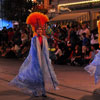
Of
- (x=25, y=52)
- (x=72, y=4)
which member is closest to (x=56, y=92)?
(x=25, y=52)

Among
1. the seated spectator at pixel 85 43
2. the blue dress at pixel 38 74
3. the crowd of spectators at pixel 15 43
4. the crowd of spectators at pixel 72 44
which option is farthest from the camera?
the crowd of spectators at pixel 15 43

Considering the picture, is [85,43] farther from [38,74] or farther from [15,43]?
[38,74]

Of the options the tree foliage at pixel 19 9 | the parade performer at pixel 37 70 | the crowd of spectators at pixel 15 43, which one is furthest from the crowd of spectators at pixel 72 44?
the tree foliage at pixel 19 9

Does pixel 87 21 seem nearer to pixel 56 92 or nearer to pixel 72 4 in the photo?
pixel 72 4

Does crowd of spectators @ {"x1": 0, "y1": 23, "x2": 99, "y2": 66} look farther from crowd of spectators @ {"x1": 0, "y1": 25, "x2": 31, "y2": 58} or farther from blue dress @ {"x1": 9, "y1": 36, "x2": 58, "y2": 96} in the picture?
blue dress @ {"x1": 9, "y1": 36, "x2": 58, "y2": 96}

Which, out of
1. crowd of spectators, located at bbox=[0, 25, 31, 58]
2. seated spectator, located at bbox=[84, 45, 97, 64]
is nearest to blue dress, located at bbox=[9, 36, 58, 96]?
seated spectator, located at bbox=[84, 45, 97, 64]

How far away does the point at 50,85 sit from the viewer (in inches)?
251

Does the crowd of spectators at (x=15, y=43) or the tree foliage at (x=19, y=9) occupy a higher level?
the tree foliage at (x=19, y=9)

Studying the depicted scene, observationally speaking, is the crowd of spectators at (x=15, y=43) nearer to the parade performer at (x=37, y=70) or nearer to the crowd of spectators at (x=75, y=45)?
the crowd of spectators at (x=75, y=45)

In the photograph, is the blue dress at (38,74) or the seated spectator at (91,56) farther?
the seated spectator at (91,56)

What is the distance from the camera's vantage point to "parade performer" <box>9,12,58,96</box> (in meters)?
6.34

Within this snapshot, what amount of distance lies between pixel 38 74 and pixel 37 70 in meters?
0.10

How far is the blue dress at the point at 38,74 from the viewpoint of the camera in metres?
6.34

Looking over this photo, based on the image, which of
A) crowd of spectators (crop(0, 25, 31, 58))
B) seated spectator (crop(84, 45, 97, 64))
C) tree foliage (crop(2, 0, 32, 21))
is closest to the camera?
seated spectator (crop(84, 45, 97, 64))
